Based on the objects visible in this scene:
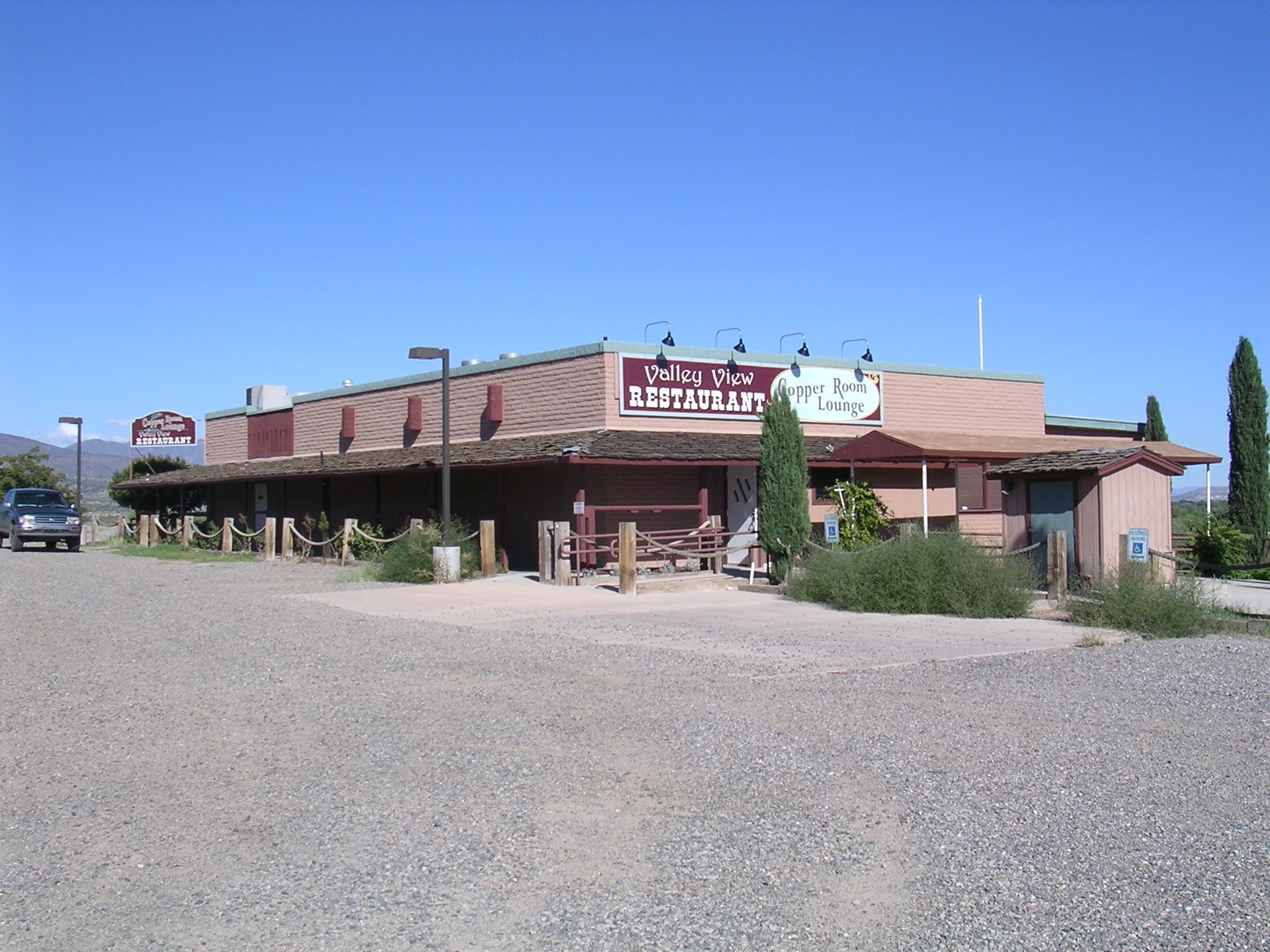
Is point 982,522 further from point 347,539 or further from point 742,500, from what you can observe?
point 347,539

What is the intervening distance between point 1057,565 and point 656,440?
9953 mm

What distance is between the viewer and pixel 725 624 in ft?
52.4

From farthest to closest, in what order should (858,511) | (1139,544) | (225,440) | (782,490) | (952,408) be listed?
(225,440) → (952,408) → (858,511) → (782,490) → (1139,544)

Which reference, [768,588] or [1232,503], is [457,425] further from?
[1232,503]

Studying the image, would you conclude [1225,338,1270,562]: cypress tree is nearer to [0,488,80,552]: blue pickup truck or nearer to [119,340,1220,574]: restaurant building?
[119,340,1220,574]: restaurant building

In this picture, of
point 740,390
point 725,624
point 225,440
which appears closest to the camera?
point 725,624

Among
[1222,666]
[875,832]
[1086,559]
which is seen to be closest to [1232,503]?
[1086,559]

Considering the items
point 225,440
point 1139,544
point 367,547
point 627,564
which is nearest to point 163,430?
point 225,440

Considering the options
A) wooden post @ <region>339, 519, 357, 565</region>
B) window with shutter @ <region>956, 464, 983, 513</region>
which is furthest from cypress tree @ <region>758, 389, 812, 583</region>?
wooden post @ <region>339, 519, 357, 565</region>

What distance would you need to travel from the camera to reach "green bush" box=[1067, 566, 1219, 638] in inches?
556

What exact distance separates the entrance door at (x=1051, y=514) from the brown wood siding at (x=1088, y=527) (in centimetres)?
10

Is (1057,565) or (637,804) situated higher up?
(1057,565)

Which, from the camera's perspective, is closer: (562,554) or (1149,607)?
(1149,607)

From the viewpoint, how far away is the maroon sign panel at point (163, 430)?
49.8 metres
